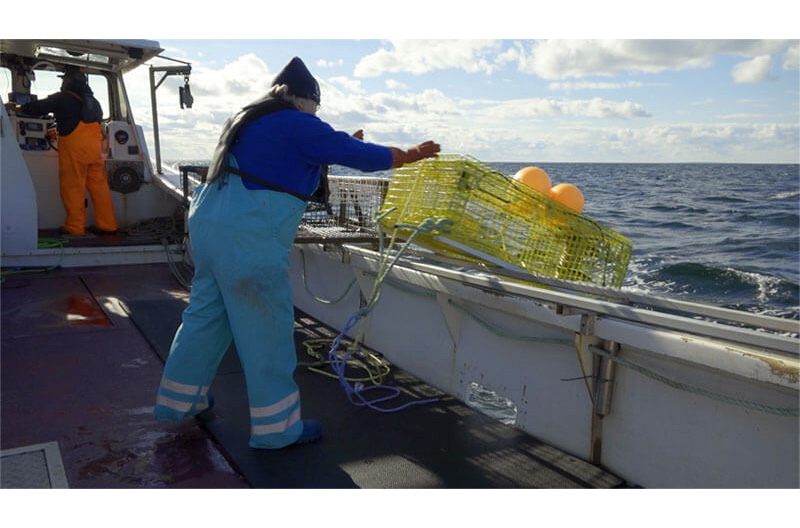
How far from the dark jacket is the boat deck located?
3345 millimetres

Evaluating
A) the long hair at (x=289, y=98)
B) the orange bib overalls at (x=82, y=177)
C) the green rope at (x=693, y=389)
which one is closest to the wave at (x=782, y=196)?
the orange bib overalls at (x=82, y=177)

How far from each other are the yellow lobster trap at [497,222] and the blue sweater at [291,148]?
2.64 feet

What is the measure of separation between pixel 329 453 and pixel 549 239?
74.3 inches

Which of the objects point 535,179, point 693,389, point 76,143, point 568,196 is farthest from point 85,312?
point 693,389

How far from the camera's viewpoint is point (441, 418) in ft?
11.1

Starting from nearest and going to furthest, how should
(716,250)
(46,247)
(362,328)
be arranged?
(362,328), (46,247), (716,250)

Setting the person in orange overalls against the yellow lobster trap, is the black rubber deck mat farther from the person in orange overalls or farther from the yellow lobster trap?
the person in orange overalls

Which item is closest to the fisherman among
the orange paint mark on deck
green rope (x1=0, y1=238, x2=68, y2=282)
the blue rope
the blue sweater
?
the blue sweater

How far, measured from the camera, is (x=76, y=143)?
23.1 feet

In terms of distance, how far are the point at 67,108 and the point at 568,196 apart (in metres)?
5.71

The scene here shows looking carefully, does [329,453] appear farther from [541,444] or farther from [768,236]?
[768,236]

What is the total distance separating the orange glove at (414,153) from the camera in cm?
296

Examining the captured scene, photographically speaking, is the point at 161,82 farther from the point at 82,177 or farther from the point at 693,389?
the point at 693,389

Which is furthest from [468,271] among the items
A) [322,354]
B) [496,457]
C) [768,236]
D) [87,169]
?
[768,236]
